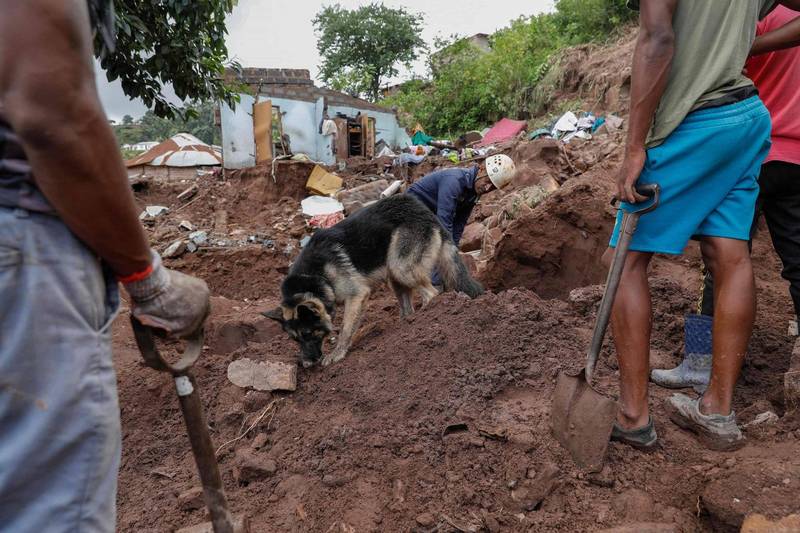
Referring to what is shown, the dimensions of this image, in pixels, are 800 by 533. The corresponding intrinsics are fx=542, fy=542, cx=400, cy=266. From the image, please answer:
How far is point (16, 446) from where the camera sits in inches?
44.8

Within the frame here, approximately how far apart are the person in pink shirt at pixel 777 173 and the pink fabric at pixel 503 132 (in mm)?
13960

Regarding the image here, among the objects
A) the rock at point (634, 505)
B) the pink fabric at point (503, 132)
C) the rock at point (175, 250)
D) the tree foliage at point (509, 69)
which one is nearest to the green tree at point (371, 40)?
the tree foliage at point (509, 69)

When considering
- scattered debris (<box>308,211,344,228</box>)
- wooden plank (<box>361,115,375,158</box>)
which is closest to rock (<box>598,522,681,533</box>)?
scattered debris (<box>308,211,344,228</box>)

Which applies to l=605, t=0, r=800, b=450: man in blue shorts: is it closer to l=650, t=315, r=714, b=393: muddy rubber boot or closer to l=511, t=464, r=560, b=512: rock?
l=511, t=464, r=560, b=512: rock

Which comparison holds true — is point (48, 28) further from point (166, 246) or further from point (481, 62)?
point (481, 62)

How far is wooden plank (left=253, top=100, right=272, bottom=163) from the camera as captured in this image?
55.6 feet

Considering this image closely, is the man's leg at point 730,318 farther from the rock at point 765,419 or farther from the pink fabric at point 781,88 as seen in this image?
the pink fabric at point 781,88

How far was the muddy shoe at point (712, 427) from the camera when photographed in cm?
240

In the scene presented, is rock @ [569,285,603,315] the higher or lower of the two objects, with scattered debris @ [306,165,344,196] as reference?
higher

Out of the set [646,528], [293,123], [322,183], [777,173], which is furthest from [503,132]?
[646,528]

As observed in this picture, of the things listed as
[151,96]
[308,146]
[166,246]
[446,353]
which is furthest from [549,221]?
[308,146]

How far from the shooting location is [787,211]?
2.82m

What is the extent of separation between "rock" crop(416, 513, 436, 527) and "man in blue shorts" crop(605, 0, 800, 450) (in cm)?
92

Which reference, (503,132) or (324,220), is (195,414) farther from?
(503,132)
